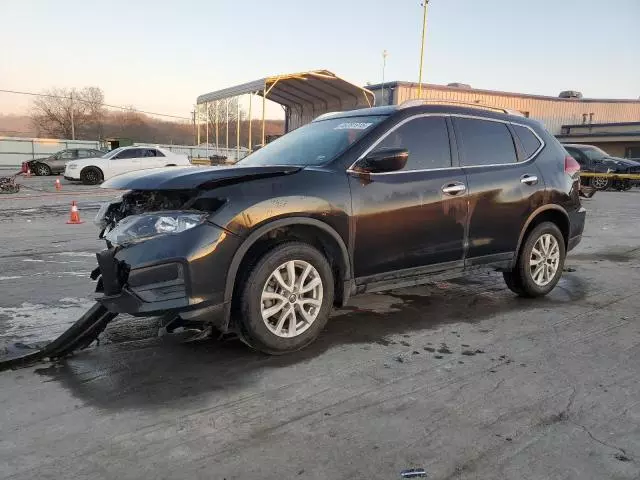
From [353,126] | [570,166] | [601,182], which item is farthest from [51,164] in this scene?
[570,166]

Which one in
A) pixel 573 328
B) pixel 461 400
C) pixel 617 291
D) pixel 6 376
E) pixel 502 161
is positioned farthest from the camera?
pixel 617 291

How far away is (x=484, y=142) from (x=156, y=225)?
3084 mm

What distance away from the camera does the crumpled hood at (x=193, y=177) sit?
345 cm

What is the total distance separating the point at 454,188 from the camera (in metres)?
4.53

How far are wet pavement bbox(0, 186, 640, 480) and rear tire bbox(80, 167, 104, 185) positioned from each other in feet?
60.4

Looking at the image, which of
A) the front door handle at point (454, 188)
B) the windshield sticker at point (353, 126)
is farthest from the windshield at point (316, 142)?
the front door handle at point (454, 188)

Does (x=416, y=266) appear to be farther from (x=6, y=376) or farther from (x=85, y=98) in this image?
(x=85, y=98)

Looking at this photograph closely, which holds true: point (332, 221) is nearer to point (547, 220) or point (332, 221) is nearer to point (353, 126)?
point (353, 126)

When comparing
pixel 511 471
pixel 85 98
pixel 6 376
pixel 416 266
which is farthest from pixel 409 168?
pixel 85 98

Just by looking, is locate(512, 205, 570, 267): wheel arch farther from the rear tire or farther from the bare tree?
the bare tree

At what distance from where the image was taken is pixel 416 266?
439 centimetres

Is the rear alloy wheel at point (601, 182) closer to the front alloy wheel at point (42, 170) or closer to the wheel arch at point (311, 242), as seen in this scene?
the wheel arch at point (311, 242)

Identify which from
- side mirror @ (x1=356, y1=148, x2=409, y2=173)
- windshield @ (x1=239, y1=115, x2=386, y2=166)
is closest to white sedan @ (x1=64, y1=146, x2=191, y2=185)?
windshield @ (x1=239, y1=115, x2=386, y2=166)

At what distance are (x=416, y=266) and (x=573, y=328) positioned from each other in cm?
142
